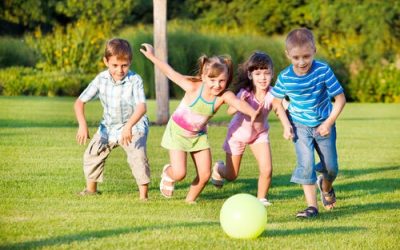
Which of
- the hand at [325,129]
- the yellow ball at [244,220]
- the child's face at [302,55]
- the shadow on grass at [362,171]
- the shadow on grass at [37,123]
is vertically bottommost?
the shadow on grass at [37,123]

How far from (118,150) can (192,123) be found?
231 inches

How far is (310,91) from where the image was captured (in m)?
8.67

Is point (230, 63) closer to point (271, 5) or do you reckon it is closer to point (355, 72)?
point (355, 72)

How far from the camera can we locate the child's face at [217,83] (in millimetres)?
9172

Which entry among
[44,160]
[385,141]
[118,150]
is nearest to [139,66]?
[385,141]

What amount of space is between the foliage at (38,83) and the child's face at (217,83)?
2440 centimetres

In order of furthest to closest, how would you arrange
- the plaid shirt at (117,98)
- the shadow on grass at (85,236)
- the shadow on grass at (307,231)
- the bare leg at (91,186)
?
1. the bare leg at (91,186)
2. the plaid shirt at (117,98)
3. the shadow on grass at (307,231)
4. the shadow on grass at (85,236)

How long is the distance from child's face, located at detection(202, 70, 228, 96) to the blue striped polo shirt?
58 centimetres

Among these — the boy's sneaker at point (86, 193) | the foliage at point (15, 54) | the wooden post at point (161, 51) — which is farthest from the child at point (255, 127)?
the foliage at point (15, 54)

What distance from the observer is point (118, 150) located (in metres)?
15.1

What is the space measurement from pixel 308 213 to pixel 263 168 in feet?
4.46

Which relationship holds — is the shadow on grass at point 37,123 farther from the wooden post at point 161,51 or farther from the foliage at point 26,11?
the foliage at point 26,11

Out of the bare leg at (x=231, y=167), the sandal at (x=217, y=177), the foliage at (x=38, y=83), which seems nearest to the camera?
the bare leg at (x=231, y=167)

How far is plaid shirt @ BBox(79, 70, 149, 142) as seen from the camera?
953cm
